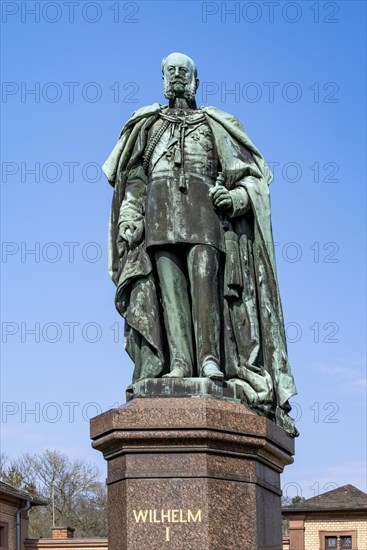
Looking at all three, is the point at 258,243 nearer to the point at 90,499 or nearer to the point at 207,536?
the point at 207,536

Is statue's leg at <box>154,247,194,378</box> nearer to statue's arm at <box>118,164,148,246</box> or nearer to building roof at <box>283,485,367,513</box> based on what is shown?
statue's arm at <box>118,164,148,246</box>

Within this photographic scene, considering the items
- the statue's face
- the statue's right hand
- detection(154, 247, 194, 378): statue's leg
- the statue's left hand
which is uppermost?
the statue's face

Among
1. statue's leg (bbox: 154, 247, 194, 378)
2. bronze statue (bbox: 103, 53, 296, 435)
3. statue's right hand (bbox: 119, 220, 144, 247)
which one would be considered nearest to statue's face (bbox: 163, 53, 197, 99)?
bronze statue (bbox: 103, 53, 296, 435)

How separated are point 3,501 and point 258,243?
125 ft

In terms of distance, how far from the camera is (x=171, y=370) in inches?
375

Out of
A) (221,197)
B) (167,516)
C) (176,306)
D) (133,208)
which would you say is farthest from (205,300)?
(167,516)

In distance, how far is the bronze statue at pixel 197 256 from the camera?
9.72 m

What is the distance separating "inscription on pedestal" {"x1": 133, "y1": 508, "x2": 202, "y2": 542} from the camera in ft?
29.0

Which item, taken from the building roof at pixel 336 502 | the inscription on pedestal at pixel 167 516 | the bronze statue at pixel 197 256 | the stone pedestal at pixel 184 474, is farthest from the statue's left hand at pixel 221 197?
the building roof at pixel 336 502

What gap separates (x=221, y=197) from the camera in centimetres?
991

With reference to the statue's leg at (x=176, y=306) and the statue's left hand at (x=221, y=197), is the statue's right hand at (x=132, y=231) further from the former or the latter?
the statue's left hand at (x=221, y=197)

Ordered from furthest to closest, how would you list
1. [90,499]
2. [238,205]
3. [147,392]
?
1. [90,499]
2. [238,205]
3. [147,392]

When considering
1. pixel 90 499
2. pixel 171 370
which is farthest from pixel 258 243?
pixel 90 499

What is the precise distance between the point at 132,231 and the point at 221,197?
0.78m
